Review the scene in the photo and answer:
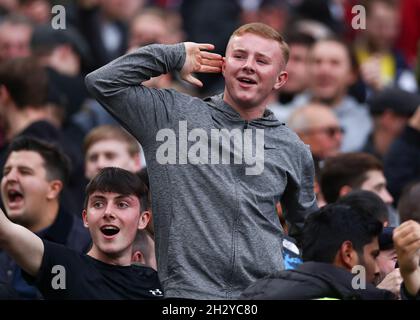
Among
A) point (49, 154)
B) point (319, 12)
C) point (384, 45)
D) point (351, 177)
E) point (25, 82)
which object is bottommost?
point (351, 177)

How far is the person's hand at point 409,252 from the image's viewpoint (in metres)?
6.40

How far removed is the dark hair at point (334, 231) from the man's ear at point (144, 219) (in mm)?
1000

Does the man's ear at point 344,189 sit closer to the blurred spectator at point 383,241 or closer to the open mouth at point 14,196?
the blurred spectator at point 383,241

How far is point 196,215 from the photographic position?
642 cm

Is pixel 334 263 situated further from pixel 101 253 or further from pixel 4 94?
pixel 4 94

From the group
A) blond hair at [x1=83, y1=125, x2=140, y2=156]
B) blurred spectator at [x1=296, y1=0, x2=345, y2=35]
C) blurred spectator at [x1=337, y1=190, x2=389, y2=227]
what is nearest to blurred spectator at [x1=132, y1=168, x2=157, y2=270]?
blurred spectator at [x1=337, y1=190, x2=389, y2=227]

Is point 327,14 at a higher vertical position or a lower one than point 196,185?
higher

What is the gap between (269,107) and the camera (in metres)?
11.9

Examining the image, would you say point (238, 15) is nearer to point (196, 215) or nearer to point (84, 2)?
point (84, 2)

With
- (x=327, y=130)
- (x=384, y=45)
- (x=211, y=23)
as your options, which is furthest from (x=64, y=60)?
(x=384, y=45)

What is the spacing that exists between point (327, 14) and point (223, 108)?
7756mm

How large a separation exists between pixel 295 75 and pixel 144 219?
537 centimetres
